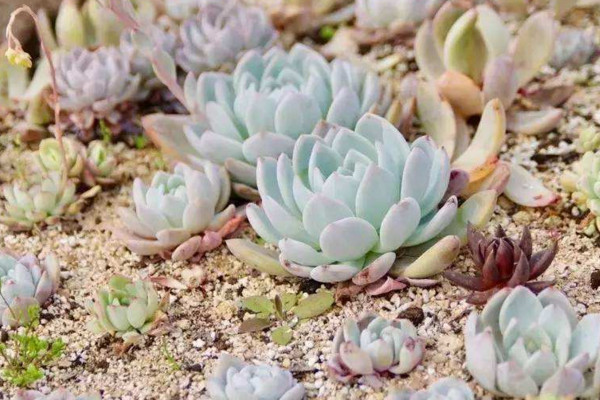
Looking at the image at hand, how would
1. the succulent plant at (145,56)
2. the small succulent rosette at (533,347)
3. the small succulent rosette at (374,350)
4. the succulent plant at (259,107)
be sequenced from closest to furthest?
the small succulent rosette at (533,347) → the small succulent rosette at (374,350) → the succulent plant at (259,107) → the succulent plant at (145,56)

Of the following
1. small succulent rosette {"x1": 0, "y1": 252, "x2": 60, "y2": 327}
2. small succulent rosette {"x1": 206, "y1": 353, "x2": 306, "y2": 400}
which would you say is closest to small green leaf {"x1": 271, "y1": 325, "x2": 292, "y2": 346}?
small succulent rosette {"x1": 206, "y1": 353, "x2": 306, "y2": 400}

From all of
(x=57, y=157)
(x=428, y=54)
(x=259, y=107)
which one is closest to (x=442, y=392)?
(x=259, y=107)

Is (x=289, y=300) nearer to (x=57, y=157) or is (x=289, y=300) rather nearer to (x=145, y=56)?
(x=57, y=157)

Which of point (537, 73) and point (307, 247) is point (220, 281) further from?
point (537, 73)

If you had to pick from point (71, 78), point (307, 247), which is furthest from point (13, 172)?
point (307, 247)

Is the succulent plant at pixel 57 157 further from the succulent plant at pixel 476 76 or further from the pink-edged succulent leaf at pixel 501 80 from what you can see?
the pink-edged succulent leaf at pixel 501 80

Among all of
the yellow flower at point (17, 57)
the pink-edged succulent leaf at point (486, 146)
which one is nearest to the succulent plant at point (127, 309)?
the yellow flower at point (17, 57)
